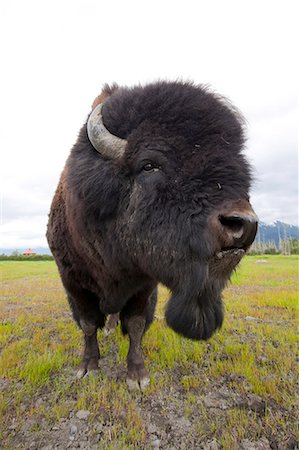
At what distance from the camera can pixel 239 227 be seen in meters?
2.11

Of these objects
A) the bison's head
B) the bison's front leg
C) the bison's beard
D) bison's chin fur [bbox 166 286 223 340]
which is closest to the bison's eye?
the bison's head

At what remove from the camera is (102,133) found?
2.74 metres

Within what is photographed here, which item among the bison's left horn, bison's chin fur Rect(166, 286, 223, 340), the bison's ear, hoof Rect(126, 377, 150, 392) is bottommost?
hoof Rect(126, 377, 150, 392)

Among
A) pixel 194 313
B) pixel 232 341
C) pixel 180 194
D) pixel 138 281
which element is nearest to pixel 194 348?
pixel 232 341

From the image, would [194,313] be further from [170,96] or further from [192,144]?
[170,96]

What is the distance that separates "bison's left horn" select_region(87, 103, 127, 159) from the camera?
2672mm

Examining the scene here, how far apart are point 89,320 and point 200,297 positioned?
6.06ft

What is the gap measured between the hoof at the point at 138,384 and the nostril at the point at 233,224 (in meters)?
2.13

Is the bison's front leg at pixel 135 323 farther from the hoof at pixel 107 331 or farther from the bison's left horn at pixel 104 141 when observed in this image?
the bison's left horn at pixel 104 141

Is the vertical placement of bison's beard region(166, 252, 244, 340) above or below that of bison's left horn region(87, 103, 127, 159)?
below

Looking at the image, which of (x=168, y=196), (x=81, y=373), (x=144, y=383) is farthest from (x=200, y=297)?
(x=81, y=373)

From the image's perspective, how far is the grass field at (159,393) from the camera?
97.0 inches

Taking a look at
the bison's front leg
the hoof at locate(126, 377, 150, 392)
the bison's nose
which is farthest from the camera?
the bison's front leg

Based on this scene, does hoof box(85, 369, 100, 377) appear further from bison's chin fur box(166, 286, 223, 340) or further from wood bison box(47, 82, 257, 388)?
bison's chin fur box(166, 286, 223, 340)
